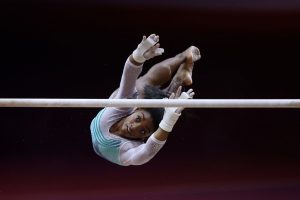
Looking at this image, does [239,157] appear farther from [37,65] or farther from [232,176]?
[37,65]

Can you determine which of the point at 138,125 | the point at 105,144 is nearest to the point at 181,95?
the point at 138,125

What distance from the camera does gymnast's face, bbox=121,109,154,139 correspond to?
143cm

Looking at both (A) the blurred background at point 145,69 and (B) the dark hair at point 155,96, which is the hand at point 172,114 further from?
(A) the blurred background at point 145,69

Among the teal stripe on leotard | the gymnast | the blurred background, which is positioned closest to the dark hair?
the gymnast

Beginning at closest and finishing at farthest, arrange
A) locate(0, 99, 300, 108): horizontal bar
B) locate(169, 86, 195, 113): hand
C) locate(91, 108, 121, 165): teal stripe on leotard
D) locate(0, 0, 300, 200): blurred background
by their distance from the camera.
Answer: locate(0, 99, 300, 108): horizontal bar
locate(169, 86, 195, 113): hand
locate(91, 108, 121, 165): teal stripe on leotard
locate(0, 0, 300, 200): blurred background

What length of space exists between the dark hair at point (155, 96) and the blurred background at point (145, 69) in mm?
692

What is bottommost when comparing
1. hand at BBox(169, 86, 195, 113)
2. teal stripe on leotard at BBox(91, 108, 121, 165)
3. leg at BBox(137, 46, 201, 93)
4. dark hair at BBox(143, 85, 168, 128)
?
teal stripe on leotard at BBox(91, 108, 121, 165)

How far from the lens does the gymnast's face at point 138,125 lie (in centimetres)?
143

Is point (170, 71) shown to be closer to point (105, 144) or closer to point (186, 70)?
point (186, 70)

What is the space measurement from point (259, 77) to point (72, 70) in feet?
2.71

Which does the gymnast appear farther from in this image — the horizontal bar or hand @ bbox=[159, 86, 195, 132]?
the horizontal bar

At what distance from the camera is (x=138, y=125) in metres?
1.43

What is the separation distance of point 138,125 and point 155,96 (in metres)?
0.09

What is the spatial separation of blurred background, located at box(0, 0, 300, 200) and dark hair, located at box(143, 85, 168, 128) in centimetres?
69
